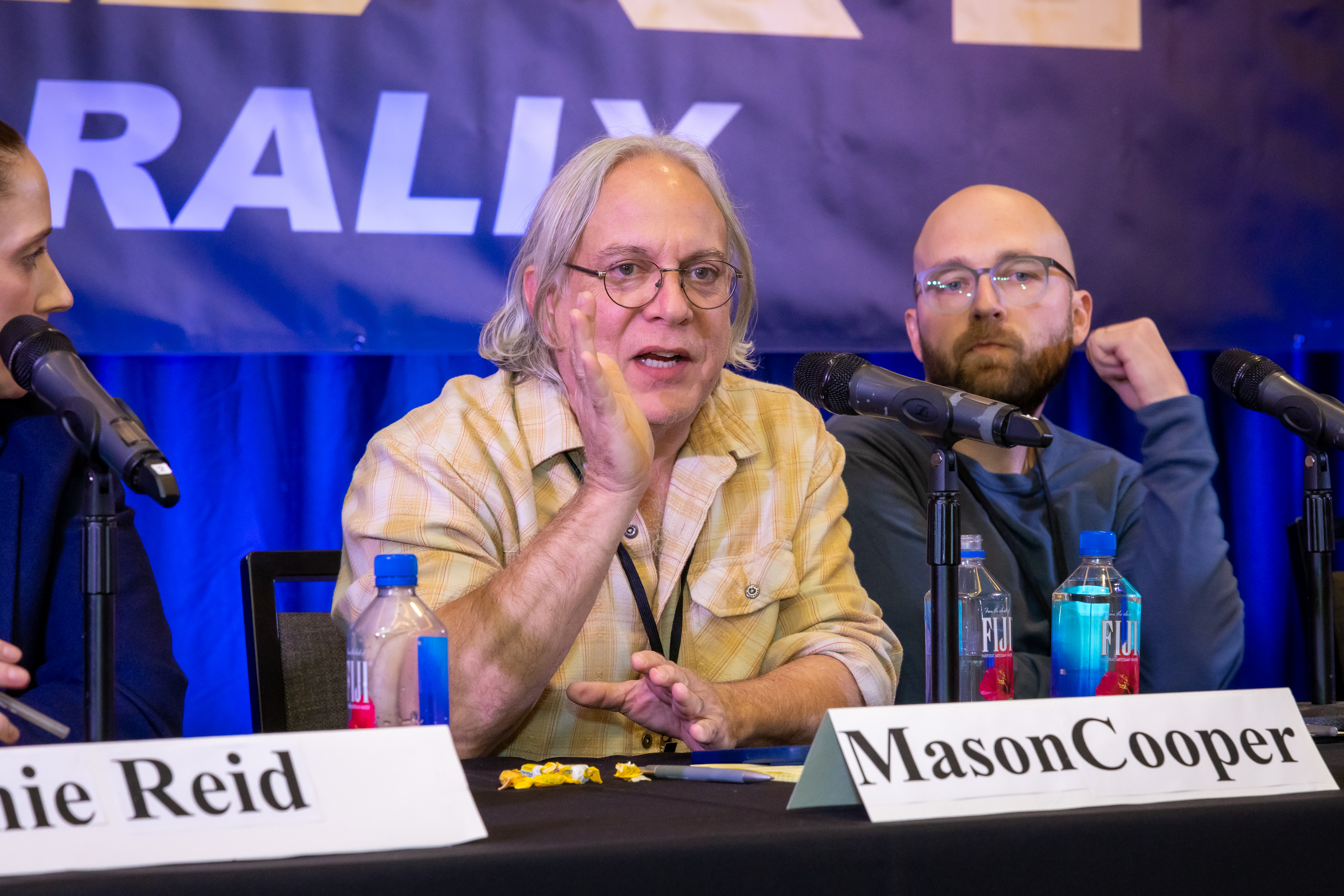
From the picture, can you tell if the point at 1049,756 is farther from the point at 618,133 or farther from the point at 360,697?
the point at 618,133

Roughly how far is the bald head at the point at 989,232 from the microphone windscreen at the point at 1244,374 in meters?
0.76

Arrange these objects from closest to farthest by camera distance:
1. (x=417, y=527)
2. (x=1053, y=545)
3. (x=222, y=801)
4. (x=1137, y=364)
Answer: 1. (x=222, y=801)
2. (x=417, y=527)
3. (x=1053, y=545)
4. (x=1137, y=364)

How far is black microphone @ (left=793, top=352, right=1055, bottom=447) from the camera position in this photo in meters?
1.25

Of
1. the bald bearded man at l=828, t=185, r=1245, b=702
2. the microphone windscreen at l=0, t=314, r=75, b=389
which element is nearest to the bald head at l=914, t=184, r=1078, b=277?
the bald bearded man at l=828, t=185, r=1245, b=702

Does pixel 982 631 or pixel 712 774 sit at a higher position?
pixel 982 631

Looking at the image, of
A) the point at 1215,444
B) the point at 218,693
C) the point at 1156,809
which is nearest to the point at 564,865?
the point at 1156,809

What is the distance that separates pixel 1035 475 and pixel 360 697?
144 cm

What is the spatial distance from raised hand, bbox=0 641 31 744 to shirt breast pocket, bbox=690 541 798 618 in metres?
0.88

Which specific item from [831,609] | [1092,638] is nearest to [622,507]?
[831,609]

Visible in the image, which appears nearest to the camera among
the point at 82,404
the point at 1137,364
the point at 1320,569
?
the point at 82,404

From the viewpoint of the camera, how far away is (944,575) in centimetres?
126

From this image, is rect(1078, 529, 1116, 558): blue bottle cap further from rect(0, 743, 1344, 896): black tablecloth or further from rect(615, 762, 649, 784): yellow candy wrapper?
rect(615, 762, 649, 784): yellow candy wrapper

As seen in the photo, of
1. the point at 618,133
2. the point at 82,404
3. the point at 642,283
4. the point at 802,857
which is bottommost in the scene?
the point at 802,857

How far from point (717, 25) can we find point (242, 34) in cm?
95
